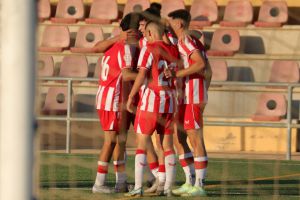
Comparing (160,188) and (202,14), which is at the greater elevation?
(202,14)

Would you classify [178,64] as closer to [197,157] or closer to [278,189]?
[197,157]

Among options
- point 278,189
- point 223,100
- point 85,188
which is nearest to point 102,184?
point 85,188

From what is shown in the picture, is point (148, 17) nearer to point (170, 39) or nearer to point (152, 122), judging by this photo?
point (170, 39)

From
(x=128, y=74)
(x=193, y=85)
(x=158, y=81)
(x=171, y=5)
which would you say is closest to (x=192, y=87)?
(x=193, y=85)

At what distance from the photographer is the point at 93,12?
1138cm

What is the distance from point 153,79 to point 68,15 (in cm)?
450

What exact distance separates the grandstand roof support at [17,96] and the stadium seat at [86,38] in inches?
306

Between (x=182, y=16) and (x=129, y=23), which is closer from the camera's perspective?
(x=182, y=16)

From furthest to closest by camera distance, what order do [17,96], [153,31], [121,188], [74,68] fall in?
[74,68]
[121,188]
[153,31]
[17,96]

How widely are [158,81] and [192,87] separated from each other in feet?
1.17

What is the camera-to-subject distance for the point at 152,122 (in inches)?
288

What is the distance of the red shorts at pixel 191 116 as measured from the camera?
7590 millimetres

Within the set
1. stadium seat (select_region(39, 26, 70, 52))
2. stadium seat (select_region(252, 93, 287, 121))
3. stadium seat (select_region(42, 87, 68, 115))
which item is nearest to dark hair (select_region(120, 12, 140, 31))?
stadium seat (select_region(39, 26, 70, 52))

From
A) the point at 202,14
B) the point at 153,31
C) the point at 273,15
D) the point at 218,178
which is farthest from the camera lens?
the point at 273,15
